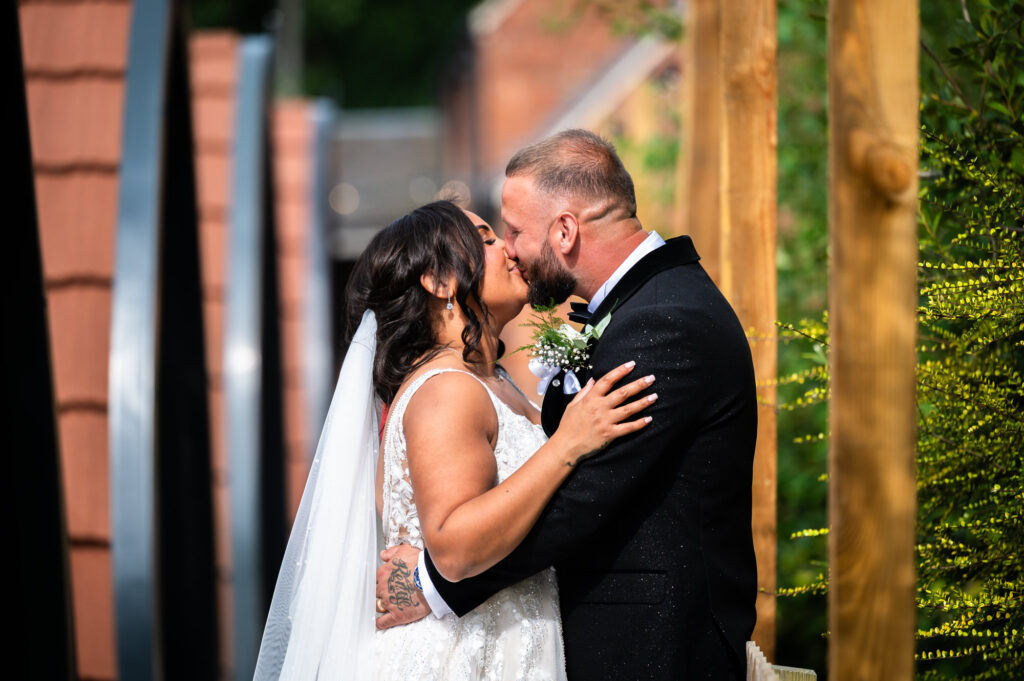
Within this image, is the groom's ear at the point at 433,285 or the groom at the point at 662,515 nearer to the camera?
the groom at the point at 662,515

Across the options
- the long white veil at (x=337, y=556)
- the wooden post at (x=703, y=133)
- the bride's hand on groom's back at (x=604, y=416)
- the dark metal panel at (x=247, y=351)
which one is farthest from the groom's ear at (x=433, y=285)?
the dark metal panel at (x=247, y=351)

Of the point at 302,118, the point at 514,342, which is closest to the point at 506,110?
the point at 514,342

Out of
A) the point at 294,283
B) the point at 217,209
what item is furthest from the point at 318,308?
the point at 217,209

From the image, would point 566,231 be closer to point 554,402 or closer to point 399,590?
point 554,402

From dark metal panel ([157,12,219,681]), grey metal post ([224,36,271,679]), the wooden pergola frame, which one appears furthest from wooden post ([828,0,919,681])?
grey metal post ([224,36,271,679])

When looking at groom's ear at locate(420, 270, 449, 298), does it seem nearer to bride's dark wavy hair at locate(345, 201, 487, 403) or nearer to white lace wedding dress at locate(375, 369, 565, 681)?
bride's dark wavy hair at locate(345, 201, 487, 403)

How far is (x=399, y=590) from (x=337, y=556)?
0.22 meters

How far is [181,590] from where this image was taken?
457cm

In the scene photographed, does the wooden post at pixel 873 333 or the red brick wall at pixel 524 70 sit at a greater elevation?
the red brick wall at pixel 524 70

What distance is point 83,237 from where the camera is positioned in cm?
375

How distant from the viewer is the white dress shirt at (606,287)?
2.36 meters

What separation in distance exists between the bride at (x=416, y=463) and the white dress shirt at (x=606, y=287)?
0.07 meters

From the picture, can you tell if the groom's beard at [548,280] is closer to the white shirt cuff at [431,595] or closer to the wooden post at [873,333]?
the white shirt cuff at [431,595]

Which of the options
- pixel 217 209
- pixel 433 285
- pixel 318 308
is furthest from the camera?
pixel 318 308
